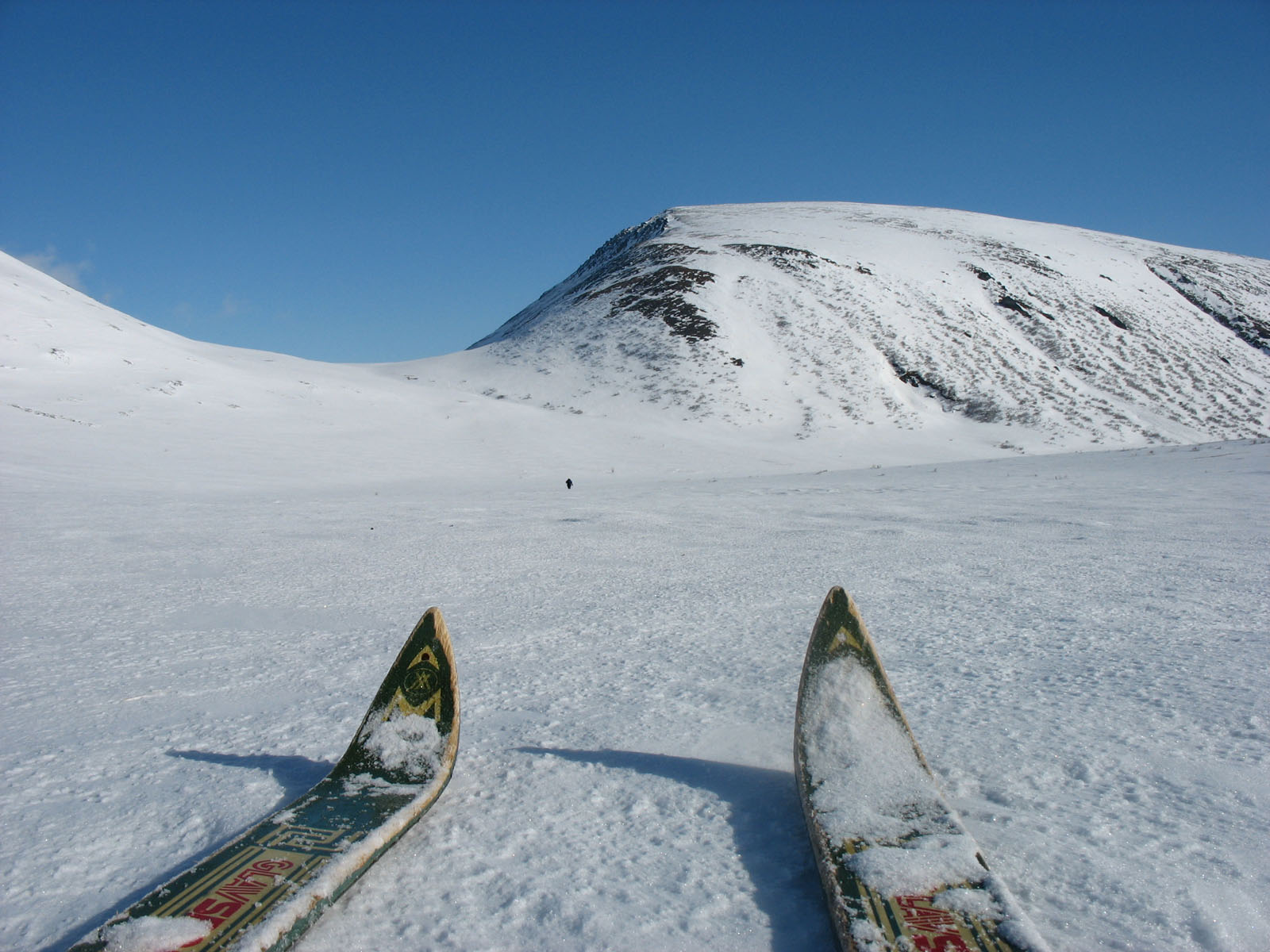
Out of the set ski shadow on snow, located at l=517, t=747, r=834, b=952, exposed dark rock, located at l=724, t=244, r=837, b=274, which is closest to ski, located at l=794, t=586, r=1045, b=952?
ski shadow on snow, located at l=517, t=747, r=834, b=952

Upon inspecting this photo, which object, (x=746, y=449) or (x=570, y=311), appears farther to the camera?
(x=570, y=311)

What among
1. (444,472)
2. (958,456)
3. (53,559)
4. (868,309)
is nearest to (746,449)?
(958,456)

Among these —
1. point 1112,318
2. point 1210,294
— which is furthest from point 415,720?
point 1210,294

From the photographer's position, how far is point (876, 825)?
2344mm

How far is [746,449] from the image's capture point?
27.9 meters

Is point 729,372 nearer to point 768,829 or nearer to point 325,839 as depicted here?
point 768,829

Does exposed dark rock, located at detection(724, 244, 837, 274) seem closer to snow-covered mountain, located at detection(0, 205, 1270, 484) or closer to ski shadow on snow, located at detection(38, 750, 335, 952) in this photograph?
snow-covered mountain, located at detection(0, 205, 1270, 484)

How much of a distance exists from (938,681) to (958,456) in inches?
1108

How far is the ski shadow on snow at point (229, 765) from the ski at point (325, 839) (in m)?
0.14

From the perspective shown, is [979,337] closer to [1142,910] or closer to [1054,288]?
[1054,288]

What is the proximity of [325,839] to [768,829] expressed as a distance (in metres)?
1.52

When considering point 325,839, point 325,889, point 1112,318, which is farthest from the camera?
point 1112,318

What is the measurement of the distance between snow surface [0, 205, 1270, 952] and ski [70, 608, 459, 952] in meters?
0.12

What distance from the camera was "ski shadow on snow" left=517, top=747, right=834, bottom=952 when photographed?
207 cm
